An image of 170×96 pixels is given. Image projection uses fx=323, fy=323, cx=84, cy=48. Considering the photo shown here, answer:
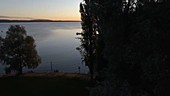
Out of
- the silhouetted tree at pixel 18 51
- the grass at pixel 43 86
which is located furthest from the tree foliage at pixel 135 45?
the silhouetted tree at pixel 18 51

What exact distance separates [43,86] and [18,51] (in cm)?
1955

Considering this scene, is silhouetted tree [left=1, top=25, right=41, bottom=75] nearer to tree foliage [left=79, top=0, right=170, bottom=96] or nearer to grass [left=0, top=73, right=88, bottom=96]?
grass [left=0, top=73, right=88, bottom=96]

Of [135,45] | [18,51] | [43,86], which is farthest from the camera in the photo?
[18,51]

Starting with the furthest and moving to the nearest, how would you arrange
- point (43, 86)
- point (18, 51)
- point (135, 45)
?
point (18, 51) < point (43, 86) < point (135, 45)

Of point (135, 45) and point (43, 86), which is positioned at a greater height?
point (135, 45)

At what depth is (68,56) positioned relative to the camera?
137 m

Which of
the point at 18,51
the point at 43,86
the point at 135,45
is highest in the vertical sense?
the point at 18,51

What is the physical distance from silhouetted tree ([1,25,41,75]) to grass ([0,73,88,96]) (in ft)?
23.4

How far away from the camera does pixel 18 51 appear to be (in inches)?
2813

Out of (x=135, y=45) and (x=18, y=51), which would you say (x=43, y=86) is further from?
(x=135, y=45)

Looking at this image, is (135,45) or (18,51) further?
(18,51)

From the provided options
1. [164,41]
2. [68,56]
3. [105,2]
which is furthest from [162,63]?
[68,56]

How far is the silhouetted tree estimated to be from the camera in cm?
7088

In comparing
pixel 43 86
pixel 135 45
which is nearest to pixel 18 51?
pixel 43 86
